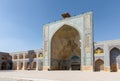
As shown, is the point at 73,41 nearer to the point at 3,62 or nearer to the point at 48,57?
the point at 48,57

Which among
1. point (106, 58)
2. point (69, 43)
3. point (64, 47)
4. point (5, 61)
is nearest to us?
point (106, 58)

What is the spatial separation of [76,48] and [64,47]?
8.28 feet

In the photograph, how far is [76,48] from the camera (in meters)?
30.1

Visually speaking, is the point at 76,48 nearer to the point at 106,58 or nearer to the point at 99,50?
the point at 99,50

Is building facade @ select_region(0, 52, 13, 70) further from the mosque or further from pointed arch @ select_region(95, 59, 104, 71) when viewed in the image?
pointed arch @ select_region(95, 59, 104, 71)

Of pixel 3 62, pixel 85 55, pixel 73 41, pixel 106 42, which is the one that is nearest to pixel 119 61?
pixel 106 42

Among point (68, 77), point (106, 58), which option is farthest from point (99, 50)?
point (68, 77)

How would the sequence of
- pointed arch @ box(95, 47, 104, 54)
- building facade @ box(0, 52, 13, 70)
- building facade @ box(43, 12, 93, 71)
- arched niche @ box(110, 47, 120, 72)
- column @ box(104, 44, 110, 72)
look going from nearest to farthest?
building facade @ box(43, 12, 93, 71), arched niche @ box(110, 47, 120, 72), column @ box(104, 44, 110, 72), pointed arch @ box(95, 47, 104, 54), building facade @ box(0, 52, 13, 70)

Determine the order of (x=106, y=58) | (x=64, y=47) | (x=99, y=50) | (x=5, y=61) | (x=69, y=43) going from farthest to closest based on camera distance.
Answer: (x=5, y=61) → (x=69, y=43) → (x=64, y=47) → (x=99, y=50) → (x=106, y=58)

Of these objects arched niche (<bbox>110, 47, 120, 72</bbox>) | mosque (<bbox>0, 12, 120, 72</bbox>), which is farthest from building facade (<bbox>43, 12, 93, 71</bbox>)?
arched niche (<bbox>110, 47, 120, 72</bbox>)

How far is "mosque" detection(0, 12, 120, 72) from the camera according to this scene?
22.0 meters

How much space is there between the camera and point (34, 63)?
1452 inches

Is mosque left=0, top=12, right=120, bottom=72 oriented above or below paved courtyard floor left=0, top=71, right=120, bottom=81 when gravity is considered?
above

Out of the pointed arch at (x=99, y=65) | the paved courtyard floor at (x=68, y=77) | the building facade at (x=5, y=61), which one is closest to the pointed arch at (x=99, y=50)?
the pointed arch at (x=99, y=65)
